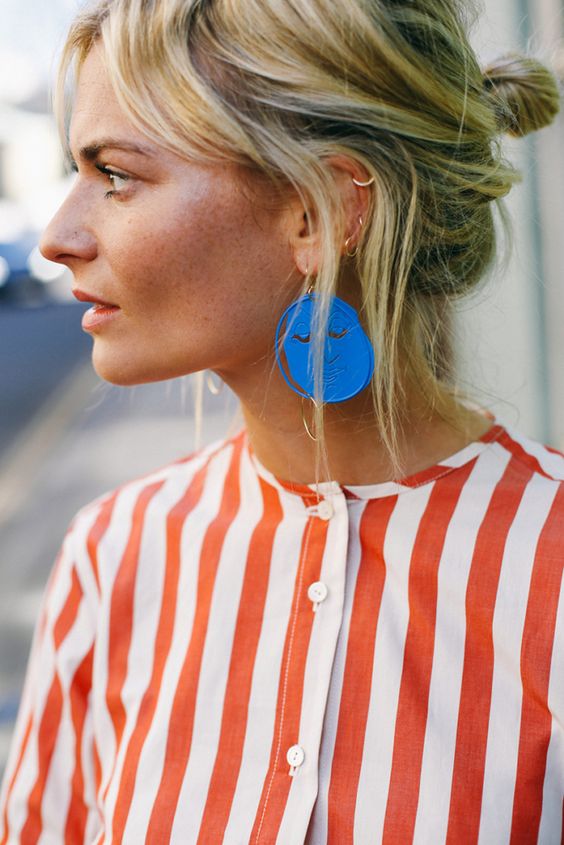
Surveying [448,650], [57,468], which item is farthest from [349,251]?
[57,468]

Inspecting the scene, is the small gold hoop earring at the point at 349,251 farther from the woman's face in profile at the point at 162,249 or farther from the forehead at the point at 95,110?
the forehead at the point at 95,110

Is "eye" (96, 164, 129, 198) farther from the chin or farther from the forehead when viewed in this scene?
the chin

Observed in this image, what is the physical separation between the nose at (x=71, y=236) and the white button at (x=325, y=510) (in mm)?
441

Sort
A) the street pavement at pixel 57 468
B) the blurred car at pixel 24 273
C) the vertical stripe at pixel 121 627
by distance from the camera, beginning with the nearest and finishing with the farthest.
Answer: the vertical stripe at pixel 121 627 < the street pavement at pixel 57 468 < the blurred car at pixel 24 273

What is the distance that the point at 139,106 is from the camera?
1.19m

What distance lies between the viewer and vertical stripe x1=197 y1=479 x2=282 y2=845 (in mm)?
1244

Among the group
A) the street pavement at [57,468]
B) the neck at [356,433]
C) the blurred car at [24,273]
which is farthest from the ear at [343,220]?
the blurred car at [24,273]

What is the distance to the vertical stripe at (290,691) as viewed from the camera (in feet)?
3.97

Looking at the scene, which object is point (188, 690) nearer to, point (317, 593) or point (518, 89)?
point (317, 593)

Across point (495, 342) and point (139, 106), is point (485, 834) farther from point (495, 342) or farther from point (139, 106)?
point (495, 342)

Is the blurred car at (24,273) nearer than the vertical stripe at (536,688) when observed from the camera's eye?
No

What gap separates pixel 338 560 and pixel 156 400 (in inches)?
199

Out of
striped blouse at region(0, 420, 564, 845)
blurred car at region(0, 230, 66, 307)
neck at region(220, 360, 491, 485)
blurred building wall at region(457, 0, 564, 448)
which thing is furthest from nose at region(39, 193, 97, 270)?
blurred car at region(0, 230, 66, 307)

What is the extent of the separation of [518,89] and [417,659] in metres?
0.77
